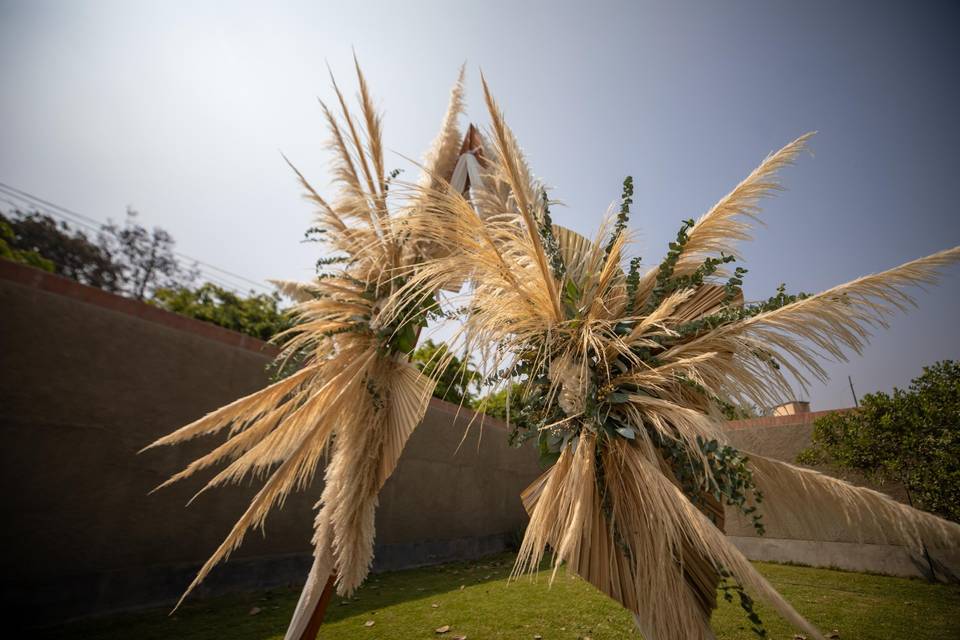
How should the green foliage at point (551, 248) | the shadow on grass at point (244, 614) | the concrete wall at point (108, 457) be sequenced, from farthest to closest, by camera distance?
the concrete wall at point (108, 457), the shadow on grass at point (244, 614), the green foliage at point (551, 248)

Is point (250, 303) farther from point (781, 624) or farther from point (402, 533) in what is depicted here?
point (781, 624)

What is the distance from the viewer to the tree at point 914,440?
14.0 ft

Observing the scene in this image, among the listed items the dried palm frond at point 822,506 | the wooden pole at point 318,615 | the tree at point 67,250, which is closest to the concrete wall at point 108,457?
the wooden pole at point 318,615

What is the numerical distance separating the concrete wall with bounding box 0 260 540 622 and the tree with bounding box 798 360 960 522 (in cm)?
690

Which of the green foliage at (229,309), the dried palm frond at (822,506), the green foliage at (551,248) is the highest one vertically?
the green foliage at (229,309)

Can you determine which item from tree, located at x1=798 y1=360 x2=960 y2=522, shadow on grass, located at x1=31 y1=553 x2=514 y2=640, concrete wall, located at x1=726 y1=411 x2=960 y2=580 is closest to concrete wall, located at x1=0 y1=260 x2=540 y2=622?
shadow on grass, located at x1=31 y1=553 x2=514 y2=640

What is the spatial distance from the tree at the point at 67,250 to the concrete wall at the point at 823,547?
59.9ft

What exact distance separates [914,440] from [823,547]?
218cm

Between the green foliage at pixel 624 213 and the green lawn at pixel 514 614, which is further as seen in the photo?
the green lawn at pixel 514 614

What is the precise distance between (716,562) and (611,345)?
0.69 metres

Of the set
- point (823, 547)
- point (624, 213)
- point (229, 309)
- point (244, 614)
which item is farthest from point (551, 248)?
point (229, 309)

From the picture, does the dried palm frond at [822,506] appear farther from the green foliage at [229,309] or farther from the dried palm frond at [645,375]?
the green foliage at [229,309]

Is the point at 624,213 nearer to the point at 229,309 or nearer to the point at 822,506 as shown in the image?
the point at 822,506

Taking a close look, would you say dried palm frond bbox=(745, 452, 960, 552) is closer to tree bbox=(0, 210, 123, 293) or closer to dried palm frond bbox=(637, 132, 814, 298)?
dried palm frond bbox=(637, 132, 814, 298)
